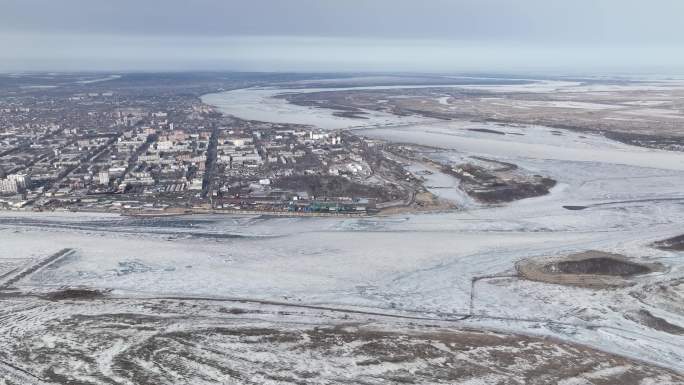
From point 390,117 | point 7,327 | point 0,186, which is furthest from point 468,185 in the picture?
point 390,117

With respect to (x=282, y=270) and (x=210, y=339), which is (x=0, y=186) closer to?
(x=282, y=270)

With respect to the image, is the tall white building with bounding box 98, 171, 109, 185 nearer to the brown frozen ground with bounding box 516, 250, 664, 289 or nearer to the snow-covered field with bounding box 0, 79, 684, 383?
the snow-covered field with bounding box 0, 79, 684, 383

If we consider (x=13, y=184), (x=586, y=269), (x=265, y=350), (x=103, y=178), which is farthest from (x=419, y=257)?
(x=13, y=184)

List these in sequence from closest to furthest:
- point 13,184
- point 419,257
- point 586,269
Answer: point 586,269 < point 419,257 < point 13,184

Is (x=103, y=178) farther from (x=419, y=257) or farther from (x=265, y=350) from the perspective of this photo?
(x=265, y=350)

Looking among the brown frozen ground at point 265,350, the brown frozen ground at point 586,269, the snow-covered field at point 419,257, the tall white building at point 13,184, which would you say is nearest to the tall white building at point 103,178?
the tall white building at point 13,184

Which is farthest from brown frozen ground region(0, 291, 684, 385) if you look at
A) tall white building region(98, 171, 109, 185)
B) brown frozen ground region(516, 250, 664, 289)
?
tall white building region(98, 171, 109, 185)
